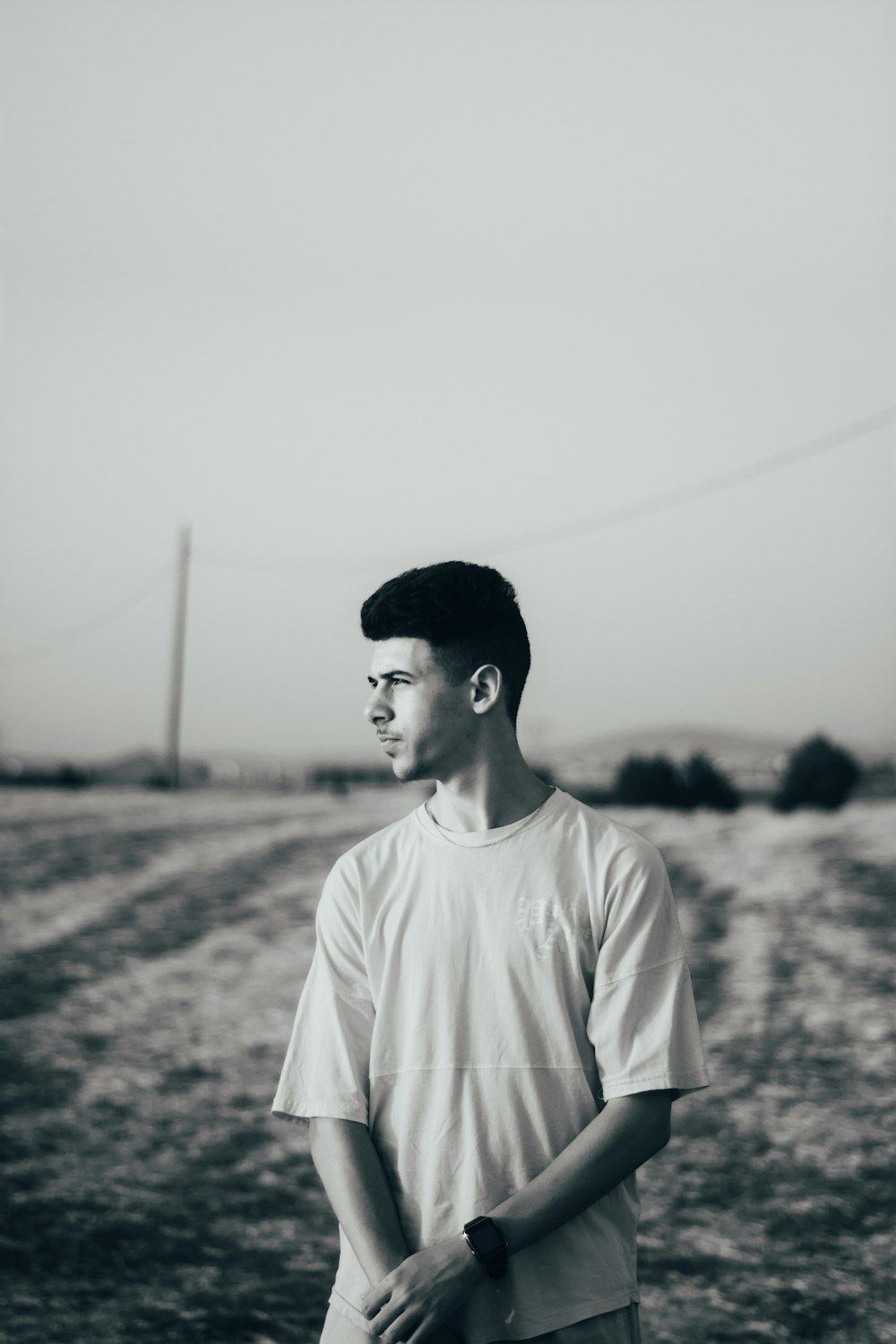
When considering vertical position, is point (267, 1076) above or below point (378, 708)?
below

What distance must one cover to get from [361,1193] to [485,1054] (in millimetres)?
153

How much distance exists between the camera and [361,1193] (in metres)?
1.04

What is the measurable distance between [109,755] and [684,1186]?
3.71 meters

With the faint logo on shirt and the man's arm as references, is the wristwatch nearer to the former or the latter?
the man's arm

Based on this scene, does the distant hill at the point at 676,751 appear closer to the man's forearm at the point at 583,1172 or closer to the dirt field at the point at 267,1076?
the dirt field at the point at 267,1076

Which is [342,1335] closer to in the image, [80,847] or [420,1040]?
[420,1040]

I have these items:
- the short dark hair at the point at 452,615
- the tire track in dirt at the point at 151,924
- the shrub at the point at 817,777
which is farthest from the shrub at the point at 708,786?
the short dark hair at the point at 452,615

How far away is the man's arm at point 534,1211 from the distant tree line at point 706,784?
5.16 m

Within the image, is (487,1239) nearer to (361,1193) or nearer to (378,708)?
(361,1193)

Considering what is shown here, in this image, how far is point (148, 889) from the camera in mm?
6062

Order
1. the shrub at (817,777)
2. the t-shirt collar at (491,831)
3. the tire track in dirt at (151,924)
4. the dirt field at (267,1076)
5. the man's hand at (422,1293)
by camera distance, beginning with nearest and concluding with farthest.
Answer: the man's hand at (422,1293)
the t-shirt collar at (491,831)
the dirt field at (267,1076)
the tire track in dirt at (151,924)
the shrub at (817,777)

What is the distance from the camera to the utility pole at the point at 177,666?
20.5 ft

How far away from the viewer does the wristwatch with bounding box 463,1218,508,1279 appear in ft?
3.30

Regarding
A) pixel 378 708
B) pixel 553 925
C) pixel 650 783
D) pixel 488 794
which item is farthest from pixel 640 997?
pixel 650 783
